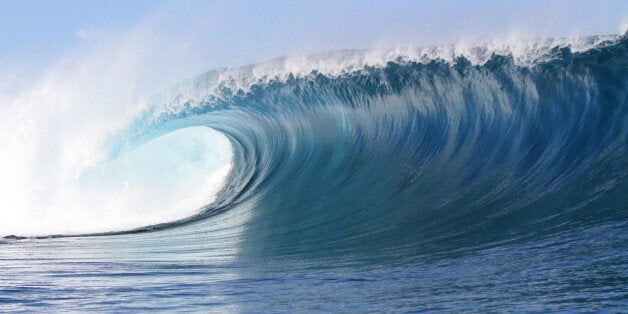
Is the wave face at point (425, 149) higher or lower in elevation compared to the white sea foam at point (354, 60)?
lower

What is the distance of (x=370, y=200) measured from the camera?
377 inches

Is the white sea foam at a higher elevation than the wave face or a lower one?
higher

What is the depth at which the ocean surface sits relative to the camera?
4.76m

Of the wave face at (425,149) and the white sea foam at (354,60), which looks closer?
the wave face at (425,149)

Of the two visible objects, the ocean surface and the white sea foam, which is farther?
the white sea foam

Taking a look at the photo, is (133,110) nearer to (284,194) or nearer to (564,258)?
(284,194)

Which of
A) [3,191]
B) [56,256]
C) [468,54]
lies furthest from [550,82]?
[3,191]

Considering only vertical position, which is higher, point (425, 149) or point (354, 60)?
point (354, 60)

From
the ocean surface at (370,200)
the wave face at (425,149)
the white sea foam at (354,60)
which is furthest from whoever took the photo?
the white sea foam at (354,60)

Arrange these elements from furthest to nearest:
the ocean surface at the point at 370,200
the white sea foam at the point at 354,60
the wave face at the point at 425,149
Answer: the white sea foam at the point at 354,60
the wave face at the point at 425,149
the ocean surface at the point at 370,200

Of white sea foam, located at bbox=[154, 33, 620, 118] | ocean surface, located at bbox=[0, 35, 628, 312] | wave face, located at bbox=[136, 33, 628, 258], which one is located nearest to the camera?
ocean surface, located at bbox=[0, 35, 628, 312]

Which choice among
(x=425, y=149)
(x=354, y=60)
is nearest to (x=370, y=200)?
(x=425, y=149)

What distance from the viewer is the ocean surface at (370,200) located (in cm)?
476

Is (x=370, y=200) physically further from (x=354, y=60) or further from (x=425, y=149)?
(x=354, y=60)
